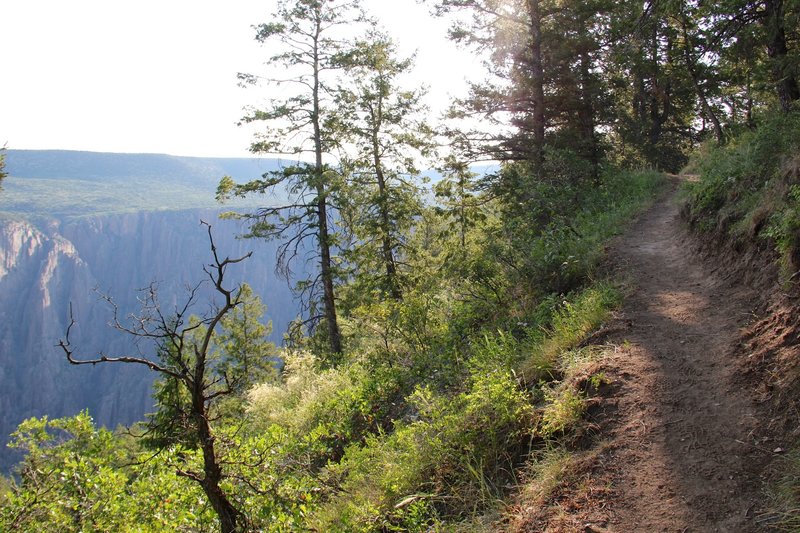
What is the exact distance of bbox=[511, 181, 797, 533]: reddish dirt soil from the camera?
287 cm

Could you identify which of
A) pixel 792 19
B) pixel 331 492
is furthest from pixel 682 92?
pixel 331 492

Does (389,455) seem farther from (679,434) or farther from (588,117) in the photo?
Result: (588,117)

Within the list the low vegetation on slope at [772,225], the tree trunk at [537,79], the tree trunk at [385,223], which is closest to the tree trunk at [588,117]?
the tree trunk at [537,79]

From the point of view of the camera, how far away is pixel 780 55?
8172 millimetres

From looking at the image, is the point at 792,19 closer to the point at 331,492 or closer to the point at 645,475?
the point at 645,475

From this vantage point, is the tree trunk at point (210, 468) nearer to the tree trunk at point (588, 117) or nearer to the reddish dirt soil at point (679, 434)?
the reddish dirt soil at point (679, 434)

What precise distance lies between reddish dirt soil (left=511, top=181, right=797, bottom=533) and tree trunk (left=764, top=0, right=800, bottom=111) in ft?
16.5

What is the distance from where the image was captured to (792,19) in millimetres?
7961

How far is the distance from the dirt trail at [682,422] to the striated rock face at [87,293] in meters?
56.1

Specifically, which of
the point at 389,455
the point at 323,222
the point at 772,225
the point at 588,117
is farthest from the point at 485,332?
the point at 588,117

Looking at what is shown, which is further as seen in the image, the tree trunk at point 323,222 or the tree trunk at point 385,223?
the tree trunk at point 385,223

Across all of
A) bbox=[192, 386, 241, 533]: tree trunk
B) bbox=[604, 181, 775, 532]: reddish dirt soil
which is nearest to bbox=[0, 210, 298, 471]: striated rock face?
Answer: bbox=[192, 386, 241, 533]: tree trunk

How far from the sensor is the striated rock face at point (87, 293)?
82625mm

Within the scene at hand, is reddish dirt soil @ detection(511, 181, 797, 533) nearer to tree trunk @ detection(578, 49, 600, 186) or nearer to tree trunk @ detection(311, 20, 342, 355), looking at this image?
tree trunk @ detection(311, 20, 342, 355)
